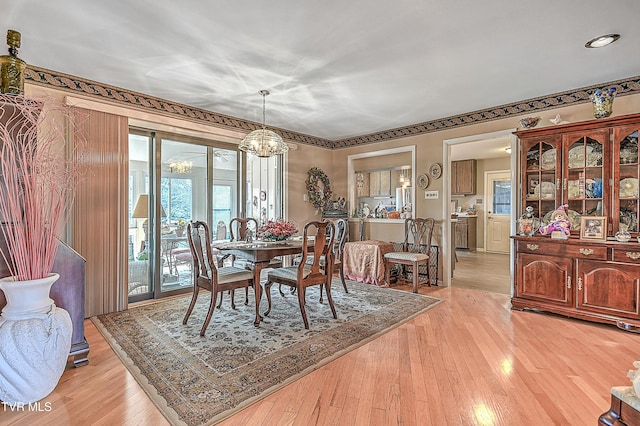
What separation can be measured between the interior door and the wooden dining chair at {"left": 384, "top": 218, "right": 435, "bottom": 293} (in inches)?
167

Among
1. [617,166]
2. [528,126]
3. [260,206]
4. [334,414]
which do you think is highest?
[528,126]

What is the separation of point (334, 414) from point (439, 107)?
3.94 meters

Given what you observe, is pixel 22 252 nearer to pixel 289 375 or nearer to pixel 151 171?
pixel 289 375

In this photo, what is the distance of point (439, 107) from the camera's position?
→ 14.1 feet

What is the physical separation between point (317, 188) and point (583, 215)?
13.0ft

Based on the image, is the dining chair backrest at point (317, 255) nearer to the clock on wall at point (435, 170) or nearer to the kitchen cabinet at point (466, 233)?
the clock on wall at point (435, 170)

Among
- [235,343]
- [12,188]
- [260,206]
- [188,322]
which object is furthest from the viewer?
[260,206]

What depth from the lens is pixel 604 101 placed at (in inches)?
128

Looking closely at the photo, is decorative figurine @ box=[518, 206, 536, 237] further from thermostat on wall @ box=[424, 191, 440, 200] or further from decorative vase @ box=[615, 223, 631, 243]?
thermostat on wall @ box=[424, 191, 440, 200]

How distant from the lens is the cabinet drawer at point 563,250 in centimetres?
316

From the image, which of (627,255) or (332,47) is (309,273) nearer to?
(332,47)

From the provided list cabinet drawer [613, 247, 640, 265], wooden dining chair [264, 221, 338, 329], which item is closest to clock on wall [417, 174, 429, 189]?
wooden dining chair [264, 221, 338, 329]

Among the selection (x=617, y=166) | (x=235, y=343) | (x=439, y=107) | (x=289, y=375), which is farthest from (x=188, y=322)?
(x=617, y=166)

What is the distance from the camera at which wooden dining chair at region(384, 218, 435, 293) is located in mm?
4543
